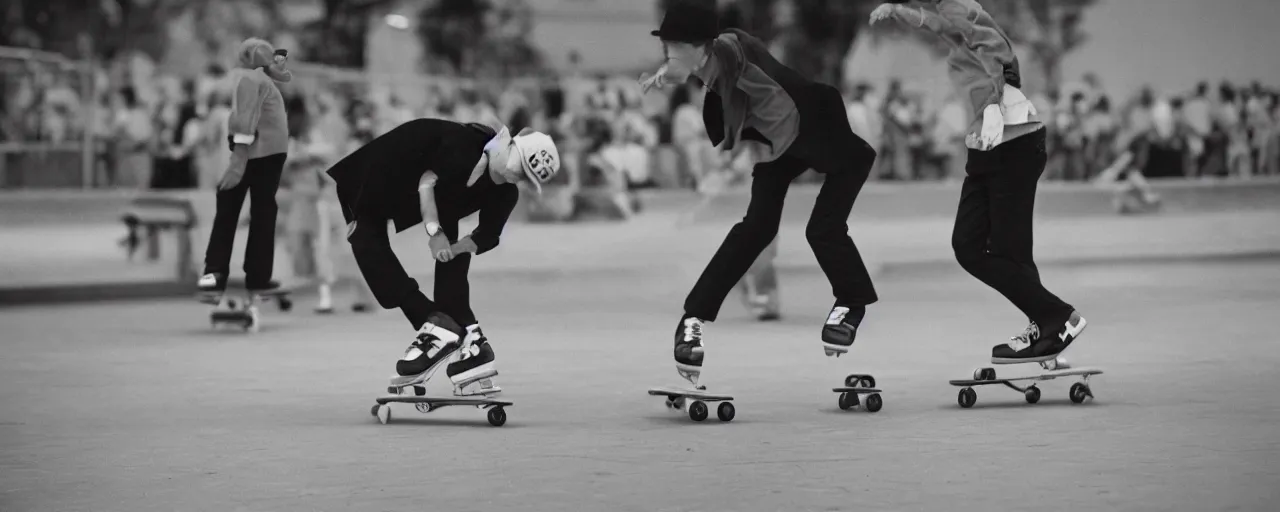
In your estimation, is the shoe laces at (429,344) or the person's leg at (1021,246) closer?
the shoe laces at (429,344)

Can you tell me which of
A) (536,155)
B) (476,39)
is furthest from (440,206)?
(476,39)

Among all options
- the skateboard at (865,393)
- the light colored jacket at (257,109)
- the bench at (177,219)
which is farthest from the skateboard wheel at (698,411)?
the bench at (177,219)

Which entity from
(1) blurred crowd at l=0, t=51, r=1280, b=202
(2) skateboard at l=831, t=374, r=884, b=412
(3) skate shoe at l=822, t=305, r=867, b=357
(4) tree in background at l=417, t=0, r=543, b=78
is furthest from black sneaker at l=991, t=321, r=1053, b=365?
(4) tree in background at l=417, t=0, r=543, b=78

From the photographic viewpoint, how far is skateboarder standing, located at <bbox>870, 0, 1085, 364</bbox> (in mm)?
9211

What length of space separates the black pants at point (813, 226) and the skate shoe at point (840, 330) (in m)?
0.06

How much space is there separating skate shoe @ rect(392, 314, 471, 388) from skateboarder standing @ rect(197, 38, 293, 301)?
395 cm

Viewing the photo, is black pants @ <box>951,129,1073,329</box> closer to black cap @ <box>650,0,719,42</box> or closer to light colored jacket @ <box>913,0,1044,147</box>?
light colored jacket @ <box>913,0,1044,147</box>

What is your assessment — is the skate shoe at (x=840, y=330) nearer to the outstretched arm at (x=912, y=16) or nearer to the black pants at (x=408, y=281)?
the outstretched arm at (x=912, y=16)

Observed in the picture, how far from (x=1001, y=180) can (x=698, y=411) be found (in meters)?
1.93

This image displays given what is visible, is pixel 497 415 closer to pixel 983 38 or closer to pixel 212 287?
pixel 983 38

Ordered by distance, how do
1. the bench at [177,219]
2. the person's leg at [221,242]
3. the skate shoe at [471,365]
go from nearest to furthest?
the skate shoe at [471,365] < the person's leg at [221,242] < the bench at [177,219]

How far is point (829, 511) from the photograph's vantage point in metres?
6.55

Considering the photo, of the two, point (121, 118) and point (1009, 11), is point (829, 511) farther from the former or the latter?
point (1009, 11)

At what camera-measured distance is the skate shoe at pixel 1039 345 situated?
30.6ft
